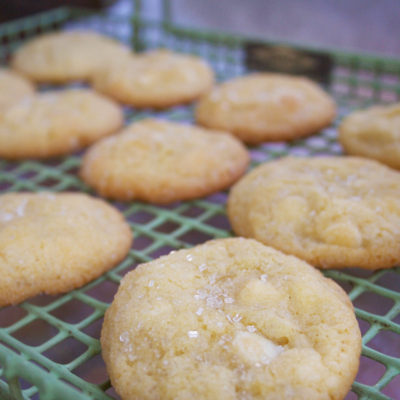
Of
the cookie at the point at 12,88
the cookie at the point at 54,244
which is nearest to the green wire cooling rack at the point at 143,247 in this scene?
the cookie at the point at 54,244

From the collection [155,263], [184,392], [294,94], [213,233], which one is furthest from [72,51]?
[184,392]

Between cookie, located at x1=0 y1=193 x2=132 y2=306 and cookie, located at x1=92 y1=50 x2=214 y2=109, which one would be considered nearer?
cookie, located at x1=0 y1=193 x2=132 y2=306

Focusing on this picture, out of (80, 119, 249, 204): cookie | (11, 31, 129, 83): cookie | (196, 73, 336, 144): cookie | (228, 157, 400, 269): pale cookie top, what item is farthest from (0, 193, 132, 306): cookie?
(11, 31, 129, 83): cookie

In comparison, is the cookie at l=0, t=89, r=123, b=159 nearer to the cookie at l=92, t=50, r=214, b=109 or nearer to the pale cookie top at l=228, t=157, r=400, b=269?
the cookie at l=92, t=50, r=214, b=109

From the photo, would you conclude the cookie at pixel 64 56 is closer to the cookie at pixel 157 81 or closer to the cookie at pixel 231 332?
the cookie at pixel 157 81

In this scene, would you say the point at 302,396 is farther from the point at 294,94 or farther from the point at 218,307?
the point at 294,94

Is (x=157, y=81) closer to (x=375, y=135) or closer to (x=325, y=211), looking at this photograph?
(x=375, y=135)
